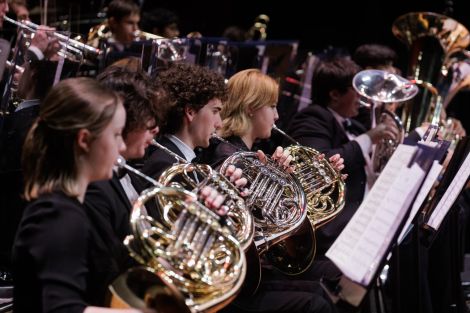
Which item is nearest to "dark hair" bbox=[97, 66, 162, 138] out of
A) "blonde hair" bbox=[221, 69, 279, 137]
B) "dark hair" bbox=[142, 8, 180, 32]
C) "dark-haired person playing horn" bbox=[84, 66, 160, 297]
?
"dark-haired person playing horn" bbox=[84, 66, 160, 297]

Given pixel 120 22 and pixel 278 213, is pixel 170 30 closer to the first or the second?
pixel 120 22

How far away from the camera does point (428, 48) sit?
16.7 feet

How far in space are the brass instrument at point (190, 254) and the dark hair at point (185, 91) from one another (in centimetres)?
89

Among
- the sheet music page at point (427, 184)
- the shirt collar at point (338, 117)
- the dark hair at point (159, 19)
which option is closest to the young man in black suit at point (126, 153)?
the sheet music page at point (427, 184)

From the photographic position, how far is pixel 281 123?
→ 4535 mm

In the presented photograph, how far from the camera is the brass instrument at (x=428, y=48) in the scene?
4953 millimetres

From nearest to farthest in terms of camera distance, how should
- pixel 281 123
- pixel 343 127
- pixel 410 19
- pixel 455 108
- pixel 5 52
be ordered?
pixel 5 52, pixel 343 127, pixel 281 123, pixel 410 19, pixel 455 108

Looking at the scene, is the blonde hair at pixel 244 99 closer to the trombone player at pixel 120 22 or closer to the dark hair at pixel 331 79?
the dark hair at pixel 331 79

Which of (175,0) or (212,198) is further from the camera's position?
(175,0)

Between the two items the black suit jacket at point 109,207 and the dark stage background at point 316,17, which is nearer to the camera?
the black suit jacket at point 109,207

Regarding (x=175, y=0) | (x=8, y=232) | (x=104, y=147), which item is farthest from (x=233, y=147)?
(x=175, y=0)

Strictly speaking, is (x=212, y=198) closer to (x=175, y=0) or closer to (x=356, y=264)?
(x=356, y=264)

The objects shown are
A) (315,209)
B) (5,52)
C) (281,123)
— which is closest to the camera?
(5,52)

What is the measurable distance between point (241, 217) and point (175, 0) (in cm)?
494
